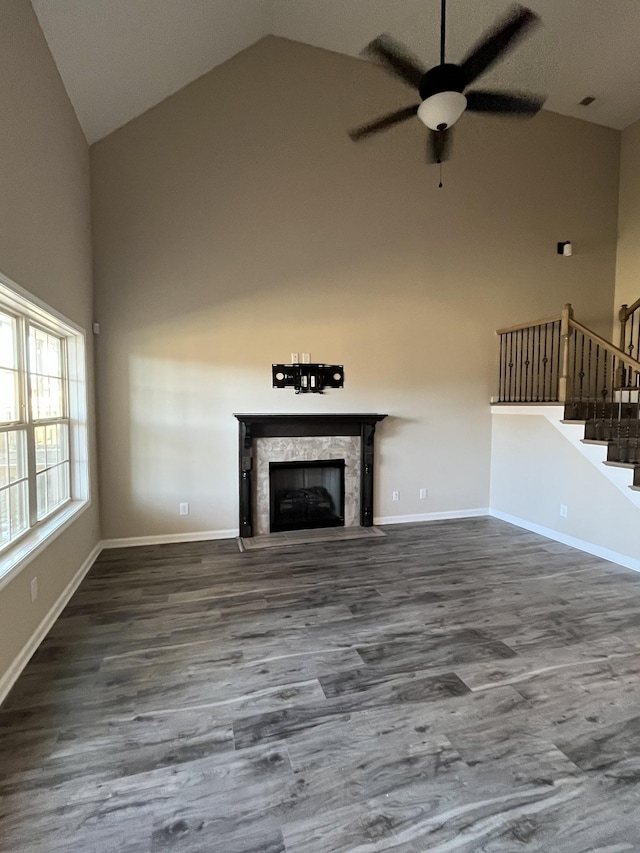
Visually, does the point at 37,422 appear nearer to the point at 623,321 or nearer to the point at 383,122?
the point at 383,122

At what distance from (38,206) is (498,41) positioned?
2.91 metres

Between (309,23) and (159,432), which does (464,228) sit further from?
(159,432)

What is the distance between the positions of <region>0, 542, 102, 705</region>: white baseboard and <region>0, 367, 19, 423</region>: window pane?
129 centimetres

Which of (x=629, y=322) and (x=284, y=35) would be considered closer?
(x=284, y=35)

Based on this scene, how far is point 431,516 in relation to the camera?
17.4 ft

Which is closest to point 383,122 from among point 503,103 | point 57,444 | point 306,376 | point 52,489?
point 503,103

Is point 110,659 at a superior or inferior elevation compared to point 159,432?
inferior

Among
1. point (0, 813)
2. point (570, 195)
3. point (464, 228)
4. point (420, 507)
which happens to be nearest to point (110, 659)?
point (0, 813)

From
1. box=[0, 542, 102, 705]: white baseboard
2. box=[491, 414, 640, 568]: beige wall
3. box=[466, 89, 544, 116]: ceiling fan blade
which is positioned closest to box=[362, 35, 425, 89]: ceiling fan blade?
box=[466, 89, 544, 116]: ceiling fan blade

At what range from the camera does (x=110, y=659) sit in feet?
7.91

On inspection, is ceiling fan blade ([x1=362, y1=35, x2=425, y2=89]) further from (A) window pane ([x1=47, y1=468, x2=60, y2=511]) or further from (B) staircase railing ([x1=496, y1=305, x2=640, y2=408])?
(A) window pane ([x1=47, y1=468, x2=60, y2=511])

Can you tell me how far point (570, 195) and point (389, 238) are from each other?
2.81m

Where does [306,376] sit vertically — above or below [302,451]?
above

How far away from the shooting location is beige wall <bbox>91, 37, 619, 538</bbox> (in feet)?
14.1
